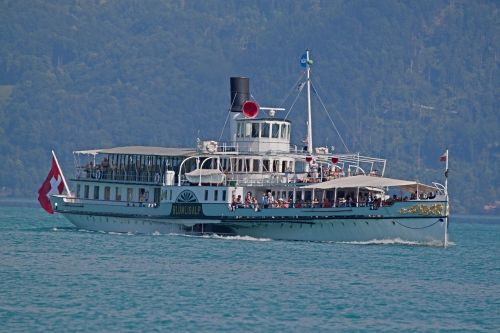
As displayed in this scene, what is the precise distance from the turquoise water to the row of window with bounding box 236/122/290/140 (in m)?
8.35

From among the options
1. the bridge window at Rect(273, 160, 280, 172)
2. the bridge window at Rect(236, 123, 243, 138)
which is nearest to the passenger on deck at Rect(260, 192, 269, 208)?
the bridge window at Rect(273, 160, 280, 172)

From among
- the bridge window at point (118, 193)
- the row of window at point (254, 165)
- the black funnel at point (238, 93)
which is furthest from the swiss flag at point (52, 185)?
the row of window at point (254, 165)

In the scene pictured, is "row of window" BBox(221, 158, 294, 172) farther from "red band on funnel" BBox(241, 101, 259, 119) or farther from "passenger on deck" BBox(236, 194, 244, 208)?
"passenger on deck" BBox(236, 194, 244, 208)

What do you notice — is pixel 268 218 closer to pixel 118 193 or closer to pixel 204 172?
pixel 204 172

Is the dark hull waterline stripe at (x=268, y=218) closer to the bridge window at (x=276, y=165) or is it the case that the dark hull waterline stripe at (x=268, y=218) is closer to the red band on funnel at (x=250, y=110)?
the bridge window at (x=276, y=165)

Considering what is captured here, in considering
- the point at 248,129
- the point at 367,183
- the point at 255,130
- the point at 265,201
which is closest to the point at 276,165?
the point at 255,130

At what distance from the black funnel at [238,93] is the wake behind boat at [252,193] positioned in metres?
0.06

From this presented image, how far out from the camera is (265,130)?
90562 millimetres

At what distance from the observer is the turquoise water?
173ft

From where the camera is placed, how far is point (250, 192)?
8700cm

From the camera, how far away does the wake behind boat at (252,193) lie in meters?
80.9

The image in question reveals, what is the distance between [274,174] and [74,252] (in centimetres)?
1609

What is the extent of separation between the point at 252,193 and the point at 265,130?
16.0 feet

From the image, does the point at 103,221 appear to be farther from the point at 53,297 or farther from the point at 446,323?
the point at 446,323
